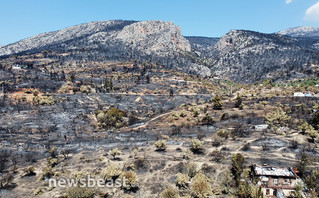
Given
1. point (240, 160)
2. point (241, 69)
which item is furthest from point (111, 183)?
point (241, 69)

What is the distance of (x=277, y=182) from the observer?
23328 millimetres

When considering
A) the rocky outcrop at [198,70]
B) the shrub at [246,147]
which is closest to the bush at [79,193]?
the shrub at [246,147]

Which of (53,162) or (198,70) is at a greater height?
(198,70)

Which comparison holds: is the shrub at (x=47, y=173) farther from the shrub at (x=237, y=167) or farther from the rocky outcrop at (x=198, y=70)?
the rocky outcrop at (x=198, y=70)

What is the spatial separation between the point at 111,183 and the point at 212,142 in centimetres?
2071

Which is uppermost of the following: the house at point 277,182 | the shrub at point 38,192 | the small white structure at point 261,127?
the shrub at point 38,192

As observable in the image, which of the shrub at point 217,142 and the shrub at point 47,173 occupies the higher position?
the shrub at point 47,173

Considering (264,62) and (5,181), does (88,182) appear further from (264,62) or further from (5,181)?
(264,62)

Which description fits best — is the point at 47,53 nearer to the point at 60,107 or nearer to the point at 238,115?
the point at 60,107

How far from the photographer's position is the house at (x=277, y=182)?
2253 cm

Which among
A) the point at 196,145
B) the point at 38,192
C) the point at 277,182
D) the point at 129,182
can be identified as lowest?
the point at 277,182

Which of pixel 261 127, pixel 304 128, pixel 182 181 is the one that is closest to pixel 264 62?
pixel 261 127

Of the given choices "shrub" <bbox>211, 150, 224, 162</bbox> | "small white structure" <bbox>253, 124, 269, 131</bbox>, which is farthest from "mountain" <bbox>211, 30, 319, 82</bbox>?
"shrub" <bbox>211, 150, 224, 162</bbox>

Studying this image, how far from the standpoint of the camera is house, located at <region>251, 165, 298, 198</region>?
73.9 ft
